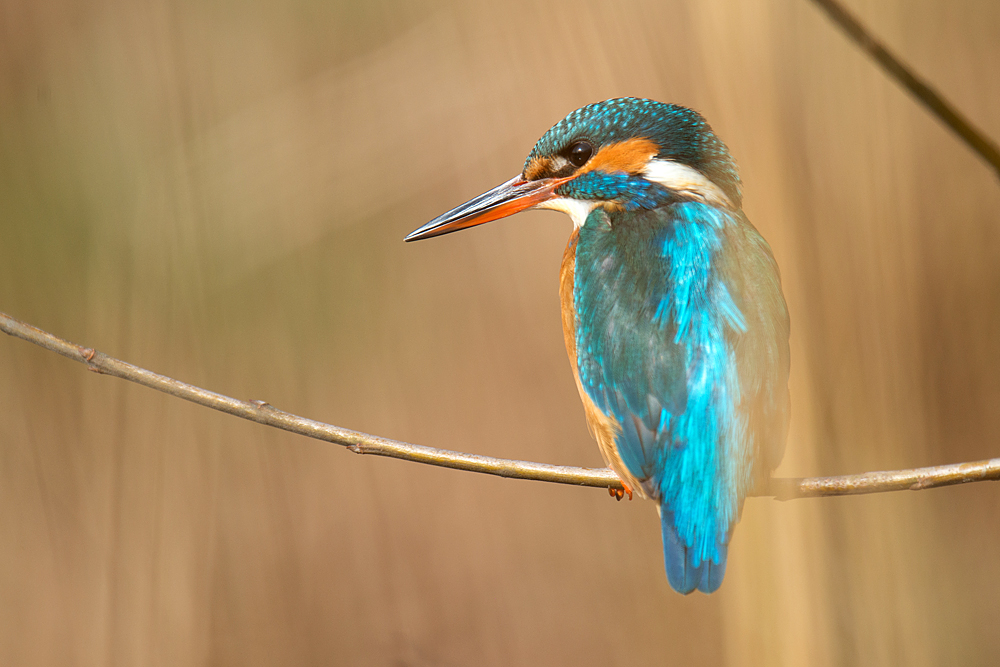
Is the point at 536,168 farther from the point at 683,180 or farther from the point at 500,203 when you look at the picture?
the point at 683,180

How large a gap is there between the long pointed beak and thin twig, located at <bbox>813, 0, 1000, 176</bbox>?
673 mm

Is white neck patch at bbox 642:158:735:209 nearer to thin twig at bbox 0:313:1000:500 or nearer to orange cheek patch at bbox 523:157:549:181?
orange cheek patch at bbox 523:157:549:181

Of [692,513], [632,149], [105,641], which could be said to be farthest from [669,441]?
[105,641]

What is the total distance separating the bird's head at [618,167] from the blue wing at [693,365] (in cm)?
8

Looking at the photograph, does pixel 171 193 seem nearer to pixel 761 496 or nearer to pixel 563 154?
pixel 563 154

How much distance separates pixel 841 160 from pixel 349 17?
1.54 meters

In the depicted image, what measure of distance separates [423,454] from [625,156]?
0.56 meters

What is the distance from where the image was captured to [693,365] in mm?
935

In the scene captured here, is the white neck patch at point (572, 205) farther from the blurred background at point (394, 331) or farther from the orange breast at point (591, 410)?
the blurred background at point (394, 331)

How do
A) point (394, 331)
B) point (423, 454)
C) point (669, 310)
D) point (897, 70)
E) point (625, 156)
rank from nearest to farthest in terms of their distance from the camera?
point (897, 70) → point (423, 454) → point (669, 310) → point (625, 156) → point (394, 331)

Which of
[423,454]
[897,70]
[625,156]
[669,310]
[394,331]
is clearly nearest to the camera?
[897,70]

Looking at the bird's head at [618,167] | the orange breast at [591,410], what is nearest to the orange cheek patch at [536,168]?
the bird's head at [618,167]

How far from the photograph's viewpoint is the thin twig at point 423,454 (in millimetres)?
756

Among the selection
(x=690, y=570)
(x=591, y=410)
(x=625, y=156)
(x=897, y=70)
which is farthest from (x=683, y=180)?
(x=897, y=70)
